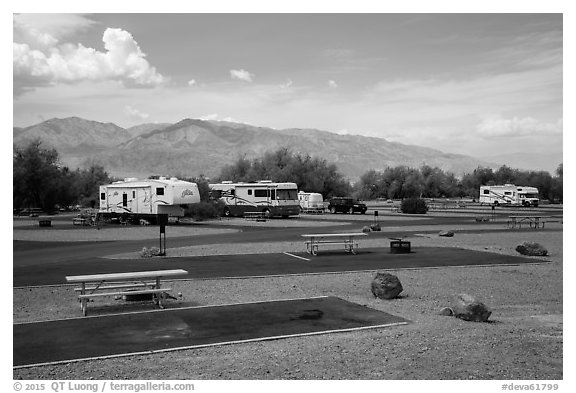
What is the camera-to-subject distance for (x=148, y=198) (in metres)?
28.8

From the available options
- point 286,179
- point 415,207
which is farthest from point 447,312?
point 286,179

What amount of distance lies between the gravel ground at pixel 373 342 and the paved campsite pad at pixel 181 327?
0.30 metres

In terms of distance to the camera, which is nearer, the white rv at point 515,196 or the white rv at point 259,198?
the white rv at point 259,198

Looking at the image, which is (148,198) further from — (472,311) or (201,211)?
(472,311)

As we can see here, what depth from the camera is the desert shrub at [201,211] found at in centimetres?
3344

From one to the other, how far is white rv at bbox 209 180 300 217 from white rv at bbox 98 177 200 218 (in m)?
7.21

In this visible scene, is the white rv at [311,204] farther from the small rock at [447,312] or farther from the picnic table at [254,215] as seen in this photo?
the small rock at [447,312]

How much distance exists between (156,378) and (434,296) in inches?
226

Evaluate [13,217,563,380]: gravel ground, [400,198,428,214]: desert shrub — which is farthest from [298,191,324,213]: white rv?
[13,217,563,380]: gravel ground

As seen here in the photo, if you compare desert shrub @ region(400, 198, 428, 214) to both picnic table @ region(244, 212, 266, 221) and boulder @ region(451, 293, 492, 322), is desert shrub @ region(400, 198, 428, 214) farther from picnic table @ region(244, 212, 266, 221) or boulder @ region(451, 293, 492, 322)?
boulder @ region(451, 293, 492, 322)

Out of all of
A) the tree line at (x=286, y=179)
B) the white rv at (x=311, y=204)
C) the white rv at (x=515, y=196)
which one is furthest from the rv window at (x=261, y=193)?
the white rv at (x=515, y=196)

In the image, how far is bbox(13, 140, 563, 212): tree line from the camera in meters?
42.3

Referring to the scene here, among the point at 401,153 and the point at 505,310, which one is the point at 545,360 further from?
the point at 401,153

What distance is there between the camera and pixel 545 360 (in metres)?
6.28
